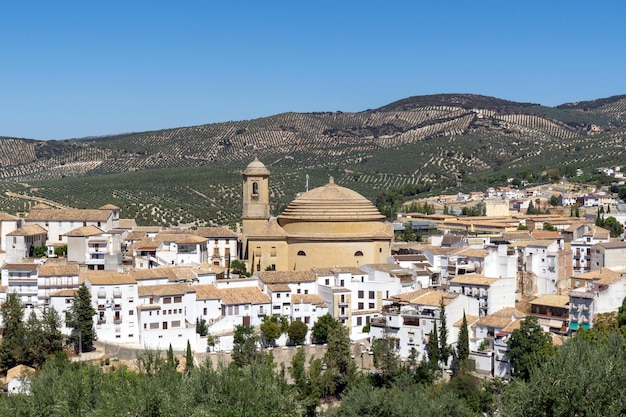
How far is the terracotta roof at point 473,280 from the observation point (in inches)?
Result: 1703

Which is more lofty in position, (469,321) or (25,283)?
(25,283)

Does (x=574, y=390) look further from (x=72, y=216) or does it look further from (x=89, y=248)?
(x=72, y=216)

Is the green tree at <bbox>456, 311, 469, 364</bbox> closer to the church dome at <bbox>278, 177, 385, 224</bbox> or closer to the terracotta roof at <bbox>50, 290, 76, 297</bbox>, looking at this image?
the church dome at <bbox>278, 177, 385, 224</bbox>

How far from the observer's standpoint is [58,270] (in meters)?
42.7

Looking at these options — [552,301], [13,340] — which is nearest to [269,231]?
[13,340]

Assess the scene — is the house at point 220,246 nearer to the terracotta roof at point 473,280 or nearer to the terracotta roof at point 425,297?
the terracotta roof at point 425,297

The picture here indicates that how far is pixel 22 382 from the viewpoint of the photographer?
34.8 m

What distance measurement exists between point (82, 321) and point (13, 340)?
9.41 feet

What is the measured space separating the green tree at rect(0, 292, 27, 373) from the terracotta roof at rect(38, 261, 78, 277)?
241 cm

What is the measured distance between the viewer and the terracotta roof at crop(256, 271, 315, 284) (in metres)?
43.8

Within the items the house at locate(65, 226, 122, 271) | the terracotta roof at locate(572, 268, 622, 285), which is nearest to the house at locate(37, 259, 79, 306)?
the house at locate(65, 226, 122, 271)

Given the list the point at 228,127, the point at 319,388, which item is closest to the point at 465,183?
the point at 228,127

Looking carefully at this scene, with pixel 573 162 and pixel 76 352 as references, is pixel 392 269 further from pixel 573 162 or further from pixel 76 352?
pixel 573 162

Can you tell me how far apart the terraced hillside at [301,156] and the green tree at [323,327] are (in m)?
34.1
